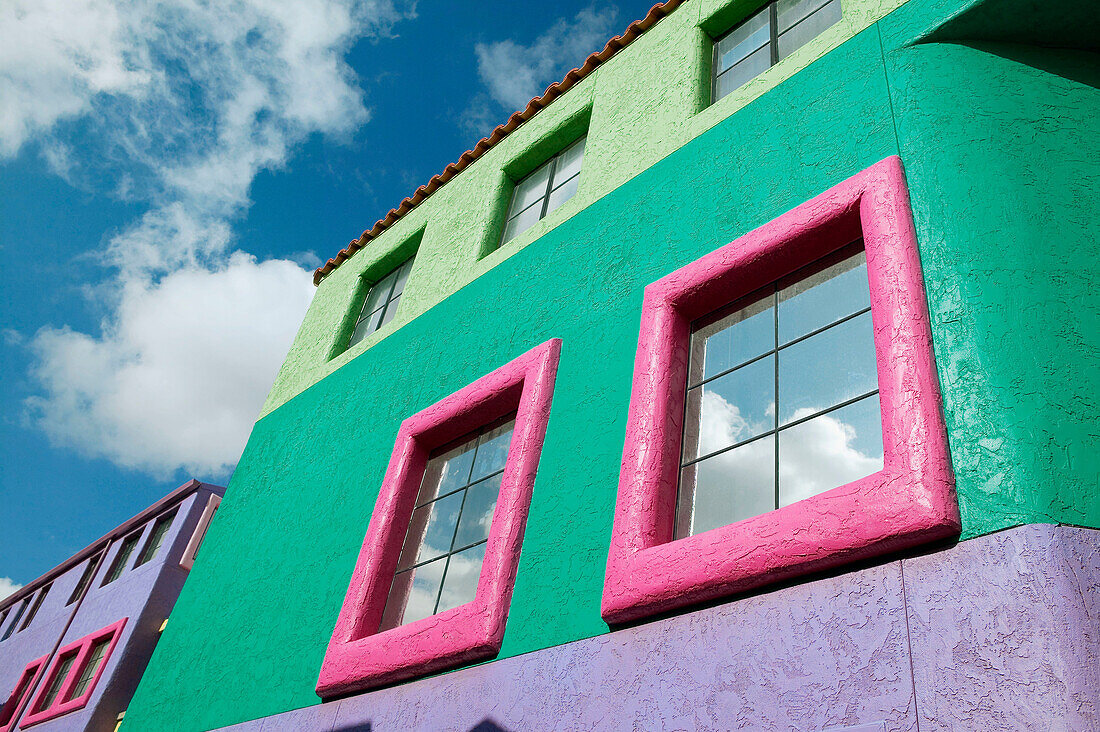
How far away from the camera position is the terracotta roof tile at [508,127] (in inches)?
266

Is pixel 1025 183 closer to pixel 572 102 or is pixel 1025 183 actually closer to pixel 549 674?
pixel 549 674

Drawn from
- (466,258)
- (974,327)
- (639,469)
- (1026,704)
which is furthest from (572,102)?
(1026,704)

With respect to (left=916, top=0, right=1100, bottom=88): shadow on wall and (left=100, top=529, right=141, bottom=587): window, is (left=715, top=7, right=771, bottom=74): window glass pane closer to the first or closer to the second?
(left=916, top=0, right=1100, bottom=88): shadow on wall

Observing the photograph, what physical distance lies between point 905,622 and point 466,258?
4.88 metres

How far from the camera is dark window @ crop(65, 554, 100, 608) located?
19.2 m

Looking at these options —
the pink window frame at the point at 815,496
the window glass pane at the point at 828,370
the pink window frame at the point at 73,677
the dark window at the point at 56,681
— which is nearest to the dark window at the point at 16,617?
the pink window frame at the point at 73,677

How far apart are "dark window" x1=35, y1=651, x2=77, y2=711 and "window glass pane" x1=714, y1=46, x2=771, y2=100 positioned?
53.2ft

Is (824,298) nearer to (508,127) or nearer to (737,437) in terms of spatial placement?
(737,437)

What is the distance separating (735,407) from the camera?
3.71 meters

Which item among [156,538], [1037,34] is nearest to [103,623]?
[156,538]

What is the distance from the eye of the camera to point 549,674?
3.35 meters

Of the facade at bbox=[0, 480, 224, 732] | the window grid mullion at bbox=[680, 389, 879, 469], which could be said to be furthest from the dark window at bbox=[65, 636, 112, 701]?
the window grid mullion at bbox=[680, 389, 879, 469]

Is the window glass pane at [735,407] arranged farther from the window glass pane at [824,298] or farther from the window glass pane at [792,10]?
the window glass pane at [792,10]

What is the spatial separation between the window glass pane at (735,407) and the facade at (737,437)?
0.02 metres
